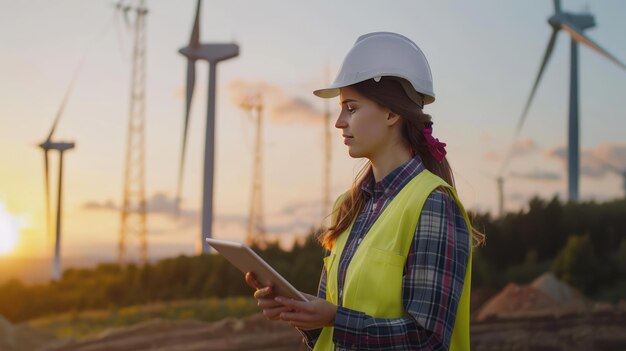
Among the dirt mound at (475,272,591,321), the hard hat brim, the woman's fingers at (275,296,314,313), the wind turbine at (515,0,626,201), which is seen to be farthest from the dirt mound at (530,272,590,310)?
the woman's fingers at (275,296,314,313)

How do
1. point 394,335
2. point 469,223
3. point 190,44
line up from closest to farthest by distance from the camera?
point 394,335 < point 469,223 < point 190,44

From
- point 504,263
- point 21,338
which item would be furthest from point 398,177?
point 504,263

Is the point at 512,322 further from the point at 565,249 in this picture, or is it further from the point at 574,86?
the point at 574,86

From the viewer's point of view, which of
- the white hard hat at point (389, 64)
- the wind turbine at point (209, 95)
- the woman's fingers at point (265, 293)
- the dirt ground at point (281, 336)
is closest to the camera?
the woman's fingers at point (265, 293)

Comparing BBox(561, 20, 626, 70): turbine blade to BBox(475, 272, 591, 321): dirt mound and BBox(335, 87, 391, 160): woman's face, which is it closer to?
BBox(475, 272, 591, 321): dirt mound

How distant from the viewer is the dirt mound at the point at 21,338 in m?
20.8

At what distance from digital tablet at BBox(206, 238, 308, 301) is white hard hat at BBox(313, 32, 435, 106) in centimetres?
71

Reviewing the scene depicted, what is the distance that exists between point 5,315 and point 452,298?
25.5 meters

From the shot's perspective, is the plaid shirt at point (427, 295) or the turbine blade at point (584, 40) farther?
the turbine blade at point (584, 40)

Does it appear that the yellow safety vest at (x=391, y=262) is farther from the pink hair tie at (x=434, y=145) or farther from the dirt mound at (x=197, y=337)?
the dirt mound at (x=197, y=337)

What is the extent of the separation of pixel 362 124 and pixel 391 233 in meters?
0.44

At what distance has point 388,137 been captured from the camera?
Result: 340 centimetres

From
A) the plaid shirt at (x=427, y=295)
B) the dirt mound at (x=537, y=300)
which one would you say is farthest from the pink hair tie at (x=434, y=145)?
the dirt mound at (x=537, y=300)

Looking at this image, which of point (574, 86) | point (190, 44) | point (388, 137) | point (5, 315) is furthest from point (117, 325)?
point (388, 137)
